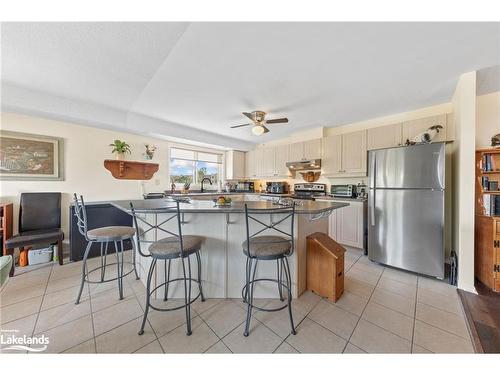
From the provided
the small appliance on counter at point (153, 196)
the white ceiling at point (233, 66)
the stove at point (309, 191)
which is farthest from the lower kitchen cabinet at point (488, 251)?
the small appliance on counter at point (153, 196)

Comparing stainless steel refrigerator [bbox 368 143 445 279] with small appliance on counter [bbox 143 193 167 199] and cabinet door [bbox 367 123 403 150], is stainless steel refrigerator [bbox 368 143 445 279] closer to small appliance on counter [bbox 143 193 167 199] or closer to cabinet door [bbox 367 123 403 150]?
cabinet door [bbox 367 123 403 150]

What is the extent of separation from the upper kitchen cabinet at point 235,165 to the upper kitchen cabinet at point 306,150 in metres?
1.67

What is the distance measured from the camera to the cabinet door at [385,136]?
315cm

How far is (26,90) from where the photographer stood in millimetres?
2428

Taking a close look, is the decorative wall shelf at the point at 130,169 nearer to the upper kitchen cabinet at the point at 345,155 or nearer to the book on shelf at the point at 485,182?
the upper kitchen cabinet at the point at 345,155

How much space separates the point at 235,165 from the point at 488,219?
187 inches

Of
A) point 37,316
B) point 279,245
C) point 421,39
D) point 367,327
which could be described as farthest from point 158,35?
point 367,327

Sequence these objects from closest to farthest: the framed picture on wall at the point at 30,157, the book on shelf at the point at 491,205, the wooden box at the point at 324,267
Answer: the wooden box at the point at 324,267
the book on shelf at the point at 491,205
the framed picture on wall at the point at 30,157

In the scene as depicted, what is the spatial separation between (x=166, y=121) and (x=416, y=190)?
4.24 meters

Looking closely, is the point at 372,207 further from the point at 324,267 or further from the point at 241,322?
the point at 241,322

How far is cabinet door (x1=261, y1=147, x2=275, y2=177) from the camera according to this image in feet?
16.7

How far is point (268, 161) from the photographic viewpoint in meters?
5.20

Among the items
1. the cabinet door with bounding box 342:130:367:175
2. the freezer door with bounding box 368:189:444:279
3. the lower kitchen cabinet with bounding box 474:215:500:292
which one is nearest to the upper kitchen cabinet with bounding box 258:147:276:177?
the cabinet door with bounding box 342:130:367:175
